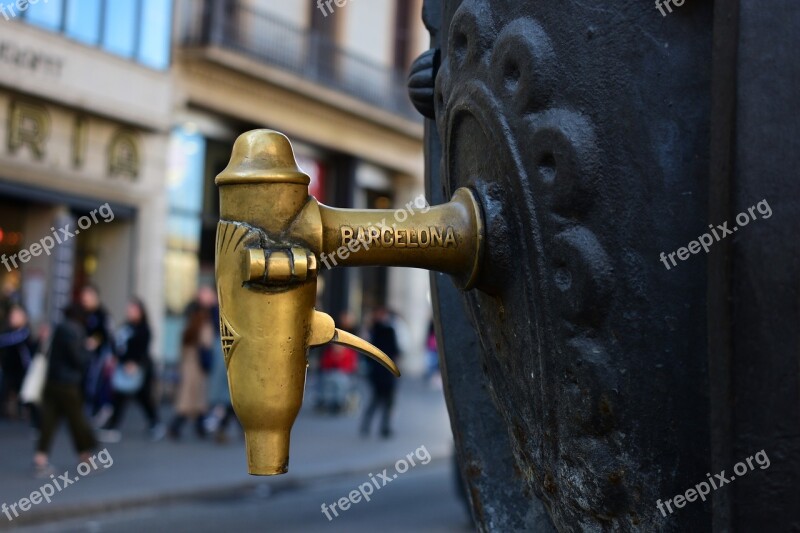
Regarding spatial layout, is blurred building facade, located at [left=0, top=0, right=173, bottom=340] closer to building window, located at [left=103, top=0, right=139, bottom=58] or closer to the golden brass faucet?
building window, located at [left=103, top=0, right=139, bottom=58]

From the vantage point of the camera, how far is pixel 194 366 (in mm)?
13469

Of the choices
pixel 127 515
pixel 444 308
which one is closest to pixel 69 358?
pixel 127 515

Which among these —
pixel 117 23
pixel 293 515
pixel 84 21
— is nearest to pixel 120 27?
pixel 117 23

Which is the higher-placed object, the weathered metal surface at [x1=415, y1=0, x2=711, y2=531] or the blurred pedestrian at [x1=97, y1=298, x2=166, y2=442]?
the blurred pedestrian at [x1=97, y1=298, x2=166, y2=442]

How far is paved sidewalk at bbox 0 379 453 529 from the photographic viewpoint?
955cm

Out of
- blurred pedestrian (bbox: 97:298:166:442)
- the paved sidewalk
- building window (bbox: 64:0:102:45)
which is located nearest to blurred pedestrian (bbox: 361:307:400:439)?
the paved sidewalk

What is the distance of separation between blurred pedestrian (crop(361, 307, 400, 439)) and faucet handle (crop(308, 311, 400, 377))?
509 inches

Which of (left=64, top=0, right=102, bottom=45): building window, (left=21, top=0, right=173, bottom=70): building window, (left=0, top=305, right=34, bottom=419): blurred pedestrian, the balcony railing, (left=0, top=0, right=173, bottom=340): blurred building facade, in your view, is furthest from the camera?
the balcony railing

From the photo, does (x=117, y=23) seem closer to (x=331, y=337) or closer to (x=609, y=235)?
(x=331, y=337)

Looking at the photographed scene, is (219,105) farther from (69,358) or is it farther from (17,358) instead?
(69,358)

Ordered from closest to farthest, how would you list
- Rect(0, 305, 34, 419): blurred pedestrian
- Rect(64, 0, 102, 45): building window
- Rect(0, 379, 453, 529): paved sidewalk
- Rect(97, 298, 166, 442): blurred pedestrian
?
Rect(0, 379, 453, 529): paved sidewalk < Rect(97, 298, 166, 442): blurred pedestrian < Rect(0, 305, 34, 419): blurred pedestrian < Rect(64, 0, 102, 45): building window

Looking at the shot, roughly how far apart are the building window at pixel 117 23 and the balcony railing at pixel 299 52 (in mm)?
872

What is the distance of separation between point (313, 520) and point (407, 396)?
1370cm

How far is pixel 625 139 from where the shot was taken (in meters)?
1.12
